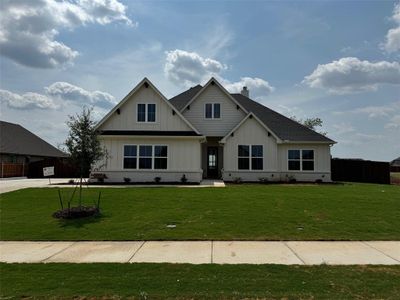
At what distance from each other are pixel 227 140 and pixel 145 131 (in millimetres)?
6006

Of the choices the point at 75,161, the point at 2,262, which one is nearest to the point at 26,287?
the point at 2,262

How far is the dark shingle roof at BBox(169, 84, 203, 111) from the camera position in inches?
1156

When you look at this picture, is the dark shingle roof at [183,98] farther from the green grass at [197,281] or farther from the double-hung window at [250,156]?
the green grass at [197,281]

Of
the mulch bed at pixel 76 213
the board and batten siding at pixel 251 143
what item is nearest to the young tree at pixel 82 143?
the mulch bed at pixel 76 213

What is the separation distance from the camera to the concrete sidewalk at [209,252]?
736 centimetres

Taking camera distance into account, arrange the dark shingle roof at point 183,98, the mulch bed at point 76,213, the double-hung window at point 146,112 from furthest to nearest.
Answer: the dark shingle roof at point 183,98
the double-hung window at point 146,112
the mulch bed at point 76,213

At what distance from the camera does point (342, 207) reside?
13.7 meters

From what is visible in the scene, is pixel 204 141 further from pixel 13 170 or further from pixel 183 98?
pixel 13 170

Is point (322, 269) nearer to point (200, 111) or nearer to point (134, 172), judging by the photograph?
point (134, 172)

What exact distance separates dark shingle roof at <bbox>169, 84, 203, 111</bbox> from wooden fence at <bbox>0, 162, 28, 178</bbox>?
16047 millimetres

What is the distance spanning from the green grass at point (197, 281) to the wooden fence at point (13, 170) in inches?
1103

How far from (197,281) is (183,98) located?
84.1 feet

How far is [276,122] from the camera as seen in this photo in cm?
2942

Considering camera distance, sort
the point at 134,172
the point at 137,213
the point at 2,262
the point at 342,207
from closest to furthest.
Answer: the point at 2,262 < the point at 137,213 < the point at 342,207 < the point at 134,172
